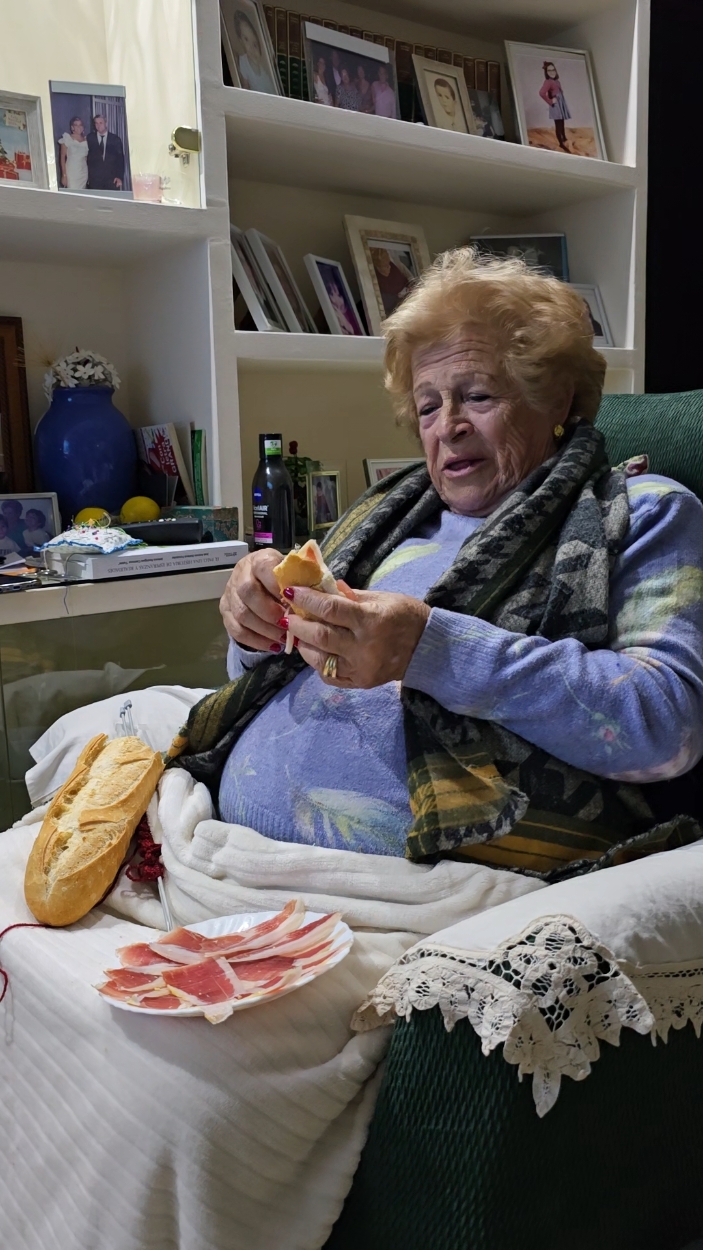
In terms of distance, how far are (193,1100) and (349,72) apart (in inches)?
85.3

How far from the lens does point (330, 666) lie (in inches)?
45.0

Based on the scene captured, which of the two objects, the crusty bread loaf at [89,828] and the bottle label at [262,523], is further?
the bottle label at [262,523]

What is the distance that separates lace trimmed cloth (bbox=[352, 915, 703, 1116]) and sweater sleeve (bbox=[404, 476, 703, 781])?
11.4 inches

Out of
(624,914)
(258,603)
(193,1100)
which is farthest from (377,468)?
(193,1100)

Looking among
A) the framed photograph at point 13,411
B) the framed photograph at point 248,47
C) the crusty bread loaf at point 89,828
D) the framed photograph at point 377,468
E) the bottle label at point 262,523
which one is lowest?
the crusty bread loaf at point 89,828

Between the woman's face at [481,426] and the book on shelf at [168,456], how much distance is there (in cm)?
78

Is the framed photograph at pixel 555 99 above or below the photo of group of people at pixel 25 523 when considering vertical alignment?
above

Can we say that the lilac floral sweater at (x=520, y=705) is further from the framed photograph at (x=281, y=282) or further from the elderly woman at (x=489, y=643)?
the framed photograph at (x=281, y=282)

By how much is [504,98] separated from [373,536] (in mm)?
1757

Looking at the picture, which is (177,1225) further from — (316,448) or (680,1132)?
(316,448)

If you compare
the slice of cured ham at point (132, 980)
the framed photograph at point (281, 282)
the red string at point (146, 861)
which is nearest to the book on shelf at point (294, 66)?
the framed photograph at point (281, 282)

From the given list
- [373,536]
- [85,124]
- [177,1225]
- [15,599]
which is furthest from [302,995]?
[85,124]

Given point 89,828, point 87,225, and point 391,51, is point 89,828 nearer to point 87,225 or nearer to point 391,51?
point 87,225

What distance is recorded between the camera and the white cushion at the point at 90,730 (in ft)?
5.36
